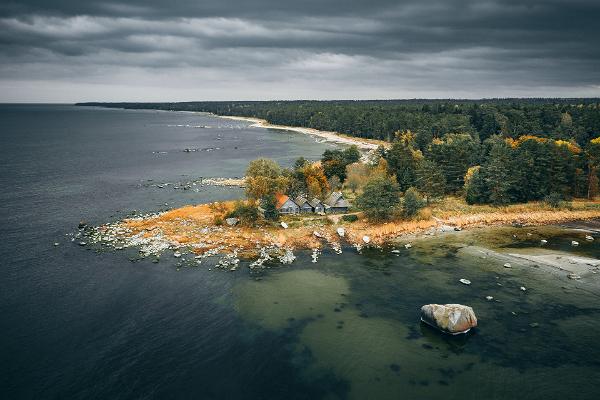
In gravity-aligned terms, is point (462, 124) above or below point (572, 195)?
above

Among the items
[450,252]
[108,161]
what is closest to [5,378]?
[450,252]

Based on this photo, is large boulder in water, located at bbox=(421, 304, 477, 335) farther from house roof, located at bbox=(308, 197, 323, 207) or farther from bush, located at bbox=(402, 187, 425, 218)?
house roof, located at bbox=(308, 197, 323, 207)

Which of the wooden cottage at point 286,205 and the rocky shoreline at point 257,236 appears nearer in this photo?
the rocky shoreline at point 257,236

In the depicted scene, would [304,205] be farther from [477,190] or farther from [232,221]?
[477,190]

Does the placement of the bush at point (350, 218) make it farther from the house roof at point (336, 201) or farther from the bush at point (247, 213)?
the bush at point (247, 213)

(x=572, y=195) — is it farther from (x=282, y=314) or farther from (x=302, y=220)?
(x=282, y=314)

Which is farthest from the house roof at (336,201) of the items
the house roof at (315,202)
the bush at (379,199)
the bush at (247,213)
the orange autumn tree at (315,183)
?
the bush at (247,213)

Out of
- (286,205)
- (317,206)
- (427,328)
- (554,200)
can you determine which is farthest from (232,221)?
(554,200)
